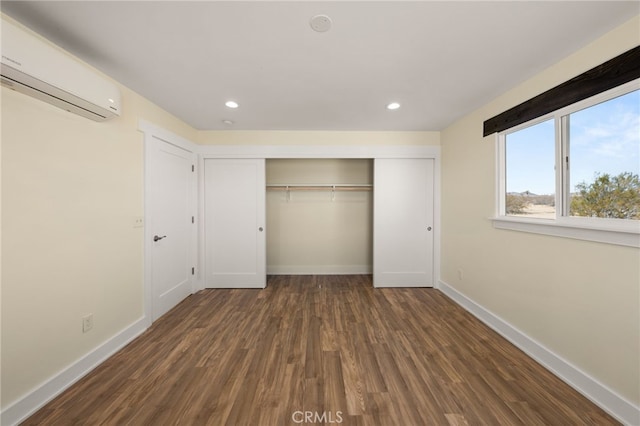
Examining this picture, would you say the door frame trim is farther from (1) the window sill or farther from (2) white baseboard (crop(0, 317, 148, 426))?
(1) the window sill

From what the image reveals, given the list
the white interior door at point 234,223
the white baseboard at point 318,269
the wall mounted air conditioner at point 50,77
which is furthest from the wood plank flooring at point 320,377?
the wall mounted air conditioner at point 50,77

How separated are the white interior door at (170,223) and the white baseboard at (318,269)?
1.44m

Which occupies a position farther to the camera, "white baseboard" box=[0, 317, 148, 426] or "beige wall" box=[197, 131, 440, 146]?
"beige wall" box=[197, 131, 440, 146]

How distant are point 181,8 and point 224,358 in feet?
8.12

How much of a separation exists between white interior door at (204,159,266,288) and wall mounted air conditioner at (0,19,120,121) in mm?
1688

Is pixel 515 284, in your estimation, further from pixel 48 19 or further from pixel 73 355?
pixel 48 19

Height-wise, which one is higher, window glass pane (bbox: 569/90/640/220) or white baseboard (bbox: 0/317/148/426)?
window glass pane (bbox: 569/90/640/220)

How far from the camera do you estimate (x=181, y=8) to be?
131 cm

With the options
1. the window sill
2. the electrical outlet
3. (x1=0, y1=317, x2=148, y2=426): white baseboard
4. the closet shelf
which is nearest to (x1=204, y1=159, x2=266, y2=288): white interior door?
the closet shelf

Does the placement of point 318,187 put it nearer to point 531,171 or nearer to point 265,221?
point 265,221

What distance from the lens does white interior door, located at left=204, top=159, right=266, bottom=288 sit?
3496mm

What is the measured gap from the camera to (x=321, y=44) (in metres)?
1.60

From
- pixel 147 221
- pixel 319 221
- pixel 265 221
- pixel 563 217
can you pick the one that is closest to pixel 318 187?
pixel 319 221

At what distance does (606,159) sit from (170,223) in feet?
13.3
